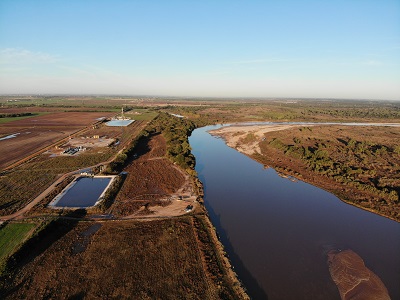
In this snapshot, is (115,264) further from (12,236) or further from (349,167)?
(349,167)

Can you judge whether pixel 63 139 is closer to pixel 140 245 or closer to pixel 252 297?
pixel 140 245

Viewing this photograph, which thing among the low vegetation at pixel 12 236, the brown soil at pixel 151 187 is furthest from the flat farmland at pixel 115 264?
the brown soil at pixel 151 187

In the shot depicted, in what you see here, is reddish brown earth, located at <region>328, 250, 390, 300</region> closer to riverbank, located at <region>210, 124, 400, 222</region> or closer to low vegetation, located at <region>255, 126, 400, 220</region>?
riverbank, located at <region>210, 124, 400, 222</region>

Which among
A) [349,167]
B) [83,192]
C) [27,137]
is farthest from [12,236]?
[27,137]

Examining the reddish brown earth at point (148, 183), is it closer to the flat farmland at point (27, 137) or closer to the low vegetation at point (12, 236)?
the low vegetation at point (12, 236)

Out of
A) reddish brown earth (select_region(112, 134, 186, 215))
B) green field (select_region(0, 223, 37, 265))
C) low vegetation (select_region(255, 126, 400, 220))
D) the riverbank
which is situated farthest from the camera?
the riverbank

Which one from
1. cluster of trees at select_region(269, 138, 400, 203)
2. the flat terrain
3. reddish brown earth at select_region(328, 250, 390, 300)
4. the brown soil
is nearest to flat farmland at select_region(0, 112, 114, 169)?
the flat terrain
